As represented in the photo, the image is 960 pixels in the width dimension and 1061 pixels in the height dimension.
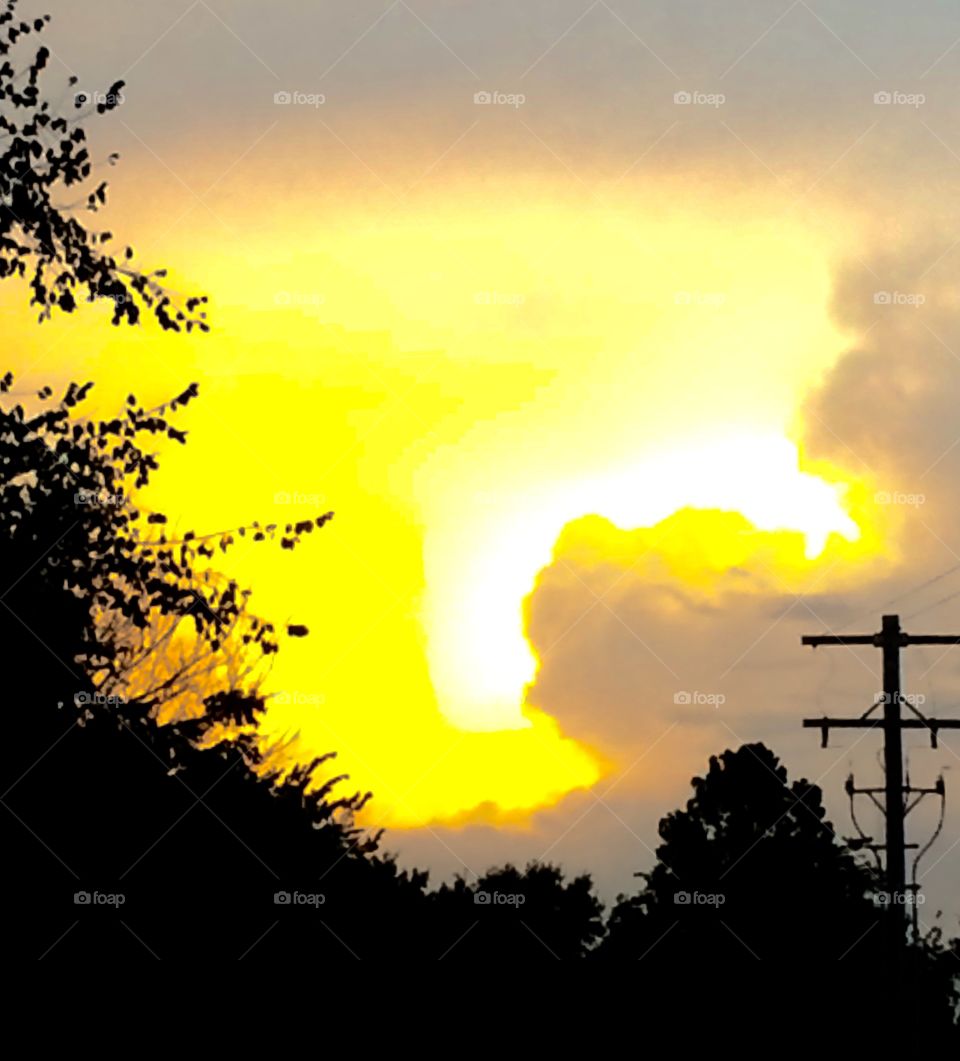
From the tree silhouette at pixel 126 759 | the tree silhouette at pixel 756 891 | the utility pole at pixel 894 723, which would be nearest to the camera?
the tree silhouette at pixel 126 759

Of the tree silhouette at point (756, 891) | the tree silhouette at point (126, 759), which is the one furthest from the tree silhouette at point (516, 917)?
the tree silhouette at point (126, 759)

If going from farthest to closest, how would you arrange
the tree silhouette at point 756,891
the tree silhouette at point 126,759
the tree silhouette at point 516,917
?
the tree silhouette at point 756,891 < the tree silhouette at point 516,917 < the tree silhouette at point 126,759

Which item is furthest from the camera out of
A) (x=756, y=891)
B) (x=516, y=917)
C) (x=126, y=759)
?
(x=756, y=891)

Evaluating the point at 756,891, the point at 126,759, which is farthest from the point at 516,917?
the point at 126,759

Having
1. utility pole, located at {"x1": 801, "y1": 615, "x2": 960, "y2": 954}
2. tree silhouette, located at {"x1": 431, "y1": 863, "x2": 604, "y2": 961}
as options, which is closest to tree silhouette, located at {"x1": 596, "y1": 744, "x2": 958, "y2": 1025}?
tree silhouette, located at {"x1": 431, "y1": 863, "x2": 604, "y2": 961}

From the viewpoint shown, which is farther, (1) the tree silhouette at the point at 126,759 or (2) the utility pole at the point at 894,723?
(2) the utility pole at the point at 894,723

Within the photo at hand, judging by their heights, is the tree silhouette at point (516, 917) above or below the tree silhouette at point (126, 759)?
above

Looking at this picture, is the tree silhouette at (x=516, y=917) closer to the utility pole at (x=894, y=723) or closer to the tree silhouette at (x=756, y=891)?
the tree silhouette at (x=756, y=891)

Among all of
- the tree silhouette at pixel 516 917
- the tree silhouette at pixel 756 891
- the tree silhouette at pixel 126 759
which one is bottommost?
the tree silhouette at pixel 126 759

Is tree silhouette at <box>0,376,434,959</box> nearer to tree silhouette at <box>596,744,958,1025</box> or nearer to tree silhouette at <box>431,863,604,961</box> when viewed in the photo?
tree silhouette at <box>431,863,604,961</box>

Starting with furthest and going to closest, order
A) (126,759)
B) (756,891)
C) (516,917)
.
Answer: (756,891) → (516,917) → (126,759)

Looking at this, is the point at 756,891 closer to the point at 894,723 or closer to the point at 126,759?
the point at 894,723

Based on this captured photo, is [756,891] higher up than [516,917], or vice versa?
[756,891]

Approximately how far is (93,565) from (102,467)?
0.99 meters
